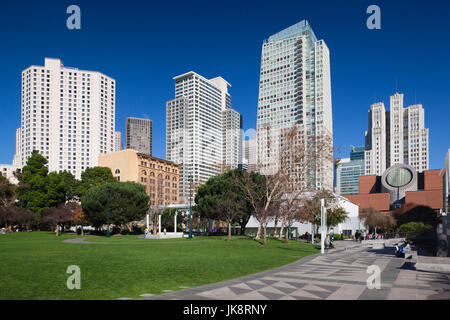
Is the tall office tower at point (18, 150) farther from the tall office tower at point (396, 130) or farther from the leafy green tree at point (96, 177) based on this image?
the tall office tower at point (396, 130)

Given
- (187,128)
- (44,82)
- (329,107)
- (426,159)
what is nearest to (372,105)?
(426,159)

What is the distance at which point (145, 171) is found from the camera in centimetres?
11131

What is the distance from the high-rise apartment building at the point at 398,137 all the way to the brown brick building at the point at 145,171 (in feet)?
376

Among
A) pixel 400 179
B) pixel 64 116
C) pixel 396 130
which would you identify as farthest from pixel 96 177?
pixel 396 130

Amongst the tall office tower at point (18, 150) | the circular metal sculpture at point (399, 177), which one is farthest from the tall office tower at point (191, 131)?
the circular metal sculpture at point (399, 177)

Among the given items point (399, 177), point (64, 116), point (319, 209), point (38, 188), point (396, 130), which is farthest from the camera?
point (396, 130)

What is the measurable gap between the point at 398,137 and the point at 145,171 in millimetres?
132322

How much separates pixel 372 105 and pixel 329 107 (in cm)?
5616

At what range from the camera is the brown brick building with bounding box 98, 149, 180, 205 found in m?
107

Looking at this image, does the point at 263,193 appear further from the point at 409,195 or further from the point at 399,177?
the point at 399,177

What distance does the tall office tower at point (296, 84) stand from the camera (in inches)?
5556

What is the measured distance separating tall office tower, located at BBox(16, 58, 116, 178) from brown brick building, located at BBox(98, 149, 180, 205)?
1771 inches
